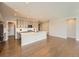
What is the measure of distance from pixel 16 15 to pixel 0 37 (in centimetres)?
292

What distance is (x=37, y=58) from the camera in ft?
12.1

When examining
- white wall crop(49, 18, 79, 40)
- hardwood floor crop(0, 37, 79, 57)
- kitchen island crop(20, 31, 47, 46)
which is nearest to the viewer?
hardwood floor crop(0, 37, 79, 57)

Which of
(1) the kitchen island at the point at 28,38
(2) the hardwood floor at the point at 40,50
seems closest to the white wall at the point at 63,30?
(1) the kitchen island at the point at 28,38

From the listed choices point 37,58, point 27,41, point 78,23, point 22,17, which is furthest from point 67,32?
point 37,58

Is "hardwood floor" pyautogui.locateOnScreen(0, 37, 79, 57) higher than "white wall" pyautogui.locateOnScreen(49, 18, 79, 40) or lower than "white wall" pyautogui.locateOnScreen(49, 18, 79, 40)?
lower

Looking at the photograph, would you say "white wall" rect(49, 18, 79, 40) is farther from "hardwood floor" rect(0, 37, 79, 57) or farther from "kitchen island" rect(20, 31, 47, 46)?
"hardwood floor" rect(0, 37, 79, 57)

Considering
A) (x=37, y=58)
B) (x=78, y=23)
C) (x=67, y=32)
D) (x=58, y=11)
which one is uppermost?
(x=58, y=11)

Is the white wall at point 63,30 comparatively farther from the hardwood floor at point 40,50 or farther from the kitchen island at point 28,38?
the hardwood floor at point 40,50

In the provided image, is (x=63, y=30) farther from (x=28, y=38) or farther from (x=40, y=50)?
(x=40, y=50)

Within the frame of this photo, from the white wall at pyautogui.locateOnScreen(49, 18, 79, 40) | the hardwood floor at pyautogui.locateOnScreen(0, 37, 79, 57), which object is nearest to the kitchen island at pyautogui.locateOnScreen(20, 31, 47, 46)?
the hardwood floor at pyautogui.locateOnScreen(0, 37, 79, 57)

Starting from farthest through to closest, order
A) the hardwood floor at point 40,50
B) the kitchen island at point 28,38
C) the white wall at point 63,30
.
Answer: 1. the white wall at point 63,30
2. the kitchen island at point 28,38
3. the hardwood floor at point 40,50

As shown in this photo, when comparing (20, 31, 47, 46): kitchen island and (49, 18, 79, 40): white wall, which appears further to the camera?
(49, 18, 79, 40): white wall

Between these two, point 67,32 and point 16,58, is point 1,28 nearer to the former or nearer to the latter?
point 16,58

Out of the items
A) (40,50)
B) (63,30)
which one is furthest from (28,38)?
(63,30)
